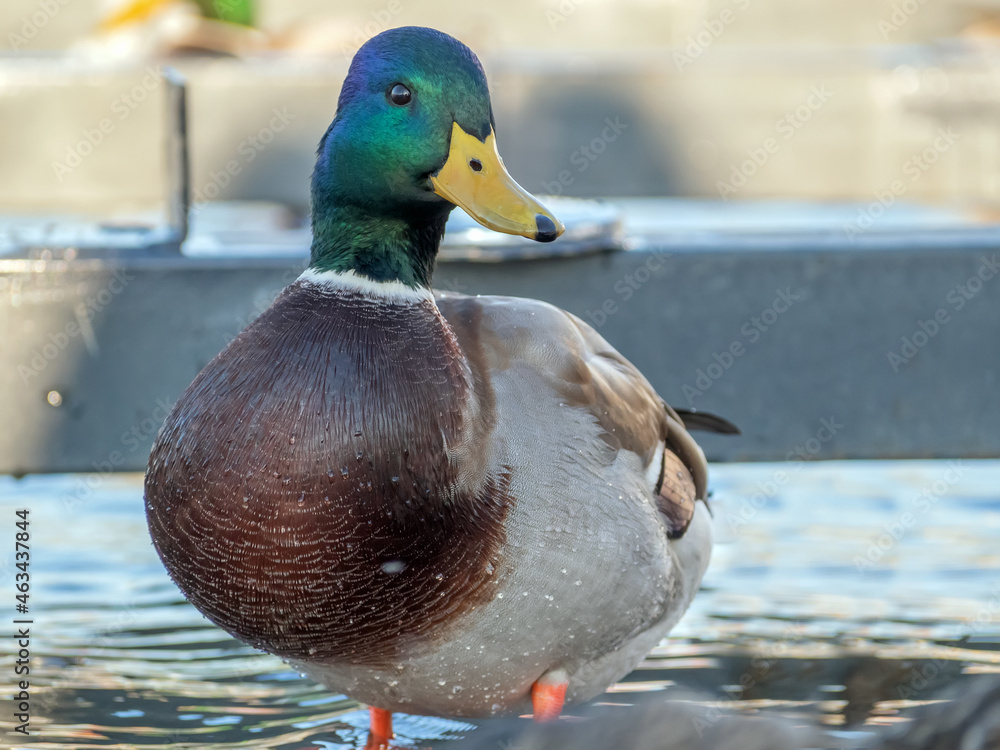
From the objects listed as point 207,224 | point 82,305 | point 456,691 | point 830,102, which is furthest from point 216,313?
point 830,102

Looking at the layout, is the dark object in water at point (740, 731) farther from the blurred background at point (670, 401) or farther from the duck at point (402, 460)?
the duck at point (402, 460)

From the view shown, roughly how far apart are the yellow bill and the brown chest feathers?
0.30 m

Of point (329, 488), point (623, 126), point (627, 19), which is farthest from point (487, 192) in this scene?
point (627, 19)

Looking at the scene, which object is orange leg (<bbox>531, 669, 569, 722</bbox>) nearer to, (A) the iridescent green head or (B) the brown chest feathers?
(B) the brown chest feathers

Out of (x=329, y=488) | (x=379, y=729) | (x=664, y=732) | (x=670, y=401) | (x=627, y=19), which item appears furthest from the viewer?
(x=627, y=19)

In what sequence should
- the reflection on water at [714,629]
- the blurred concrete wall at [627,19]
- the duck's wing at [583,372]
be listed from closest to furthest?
the duck's wing at [583,372]
the reflection on water at [714,629]
the blurred concrete wall at [627,19]

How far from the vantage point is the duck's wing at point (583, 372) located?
3184 mm

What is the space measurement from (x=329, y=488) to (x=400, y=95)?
820 mm

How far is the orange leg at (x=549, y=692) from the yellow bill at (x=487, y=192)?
42.0 inches

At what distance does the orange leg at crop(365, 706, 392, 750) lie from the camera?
11.7 feet

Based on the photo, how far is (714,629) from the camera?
434 centimetres

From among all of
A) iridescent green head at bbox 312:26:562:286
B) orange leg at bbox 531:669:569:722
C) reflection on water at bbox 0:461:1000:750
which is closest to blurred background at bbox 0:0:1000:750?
reflection on water at bbox 0:461:1000:750

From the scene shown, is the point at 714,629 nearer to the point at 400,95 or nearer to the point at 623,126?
the point at 400,95

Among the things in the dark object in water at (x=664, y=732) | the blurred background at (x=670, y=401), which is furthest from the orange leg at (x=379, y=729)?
the dark object in water at (x=664, y=732)
